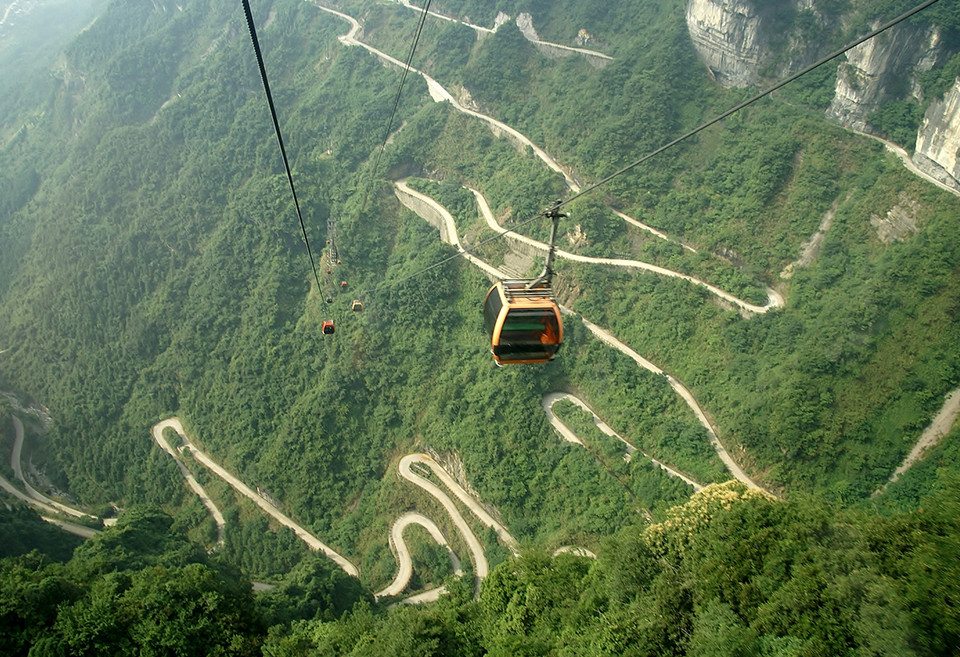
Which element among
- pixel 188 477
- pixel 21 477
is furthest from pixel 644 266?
pixel 21 477

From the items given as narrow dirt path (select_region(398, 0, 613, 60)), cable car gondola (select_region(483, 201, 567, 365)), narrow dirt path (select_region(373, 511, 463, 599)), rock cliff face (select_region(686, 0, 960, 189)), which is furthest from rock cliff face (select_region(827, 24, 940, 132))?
narrow dirt path (select_region(373, 511, 463, 599))

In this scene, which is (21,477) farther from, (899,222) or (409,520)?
(899,222)

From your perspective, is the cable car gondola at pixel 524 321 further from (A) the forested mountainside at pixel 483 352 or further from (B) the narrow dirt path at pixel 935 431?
(B) the narrow dirt path at pixel 935 431

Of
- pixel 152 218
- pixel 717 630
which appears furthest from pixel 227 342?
pixel 717 630

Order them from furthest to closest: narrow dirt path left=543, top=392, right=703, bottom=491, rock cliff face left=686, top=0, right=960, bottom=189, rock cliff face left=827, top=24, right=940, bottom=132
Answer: rock cliff face left=827, top=24, right=940, bottom=132 < rock cliff face left=686, top=0, right=960, bottom=189 < narrow dirt path left=543, top=392, right=703, bottom=491

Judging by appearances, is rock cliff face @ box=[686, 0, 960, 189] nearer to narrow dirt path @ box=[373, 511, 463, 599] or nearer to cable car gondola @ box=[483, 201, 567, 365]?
cable car gondola @ box=[483, 201, 567, 365]

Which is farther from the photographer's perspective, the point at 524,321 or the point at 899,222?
the point at 899,222
